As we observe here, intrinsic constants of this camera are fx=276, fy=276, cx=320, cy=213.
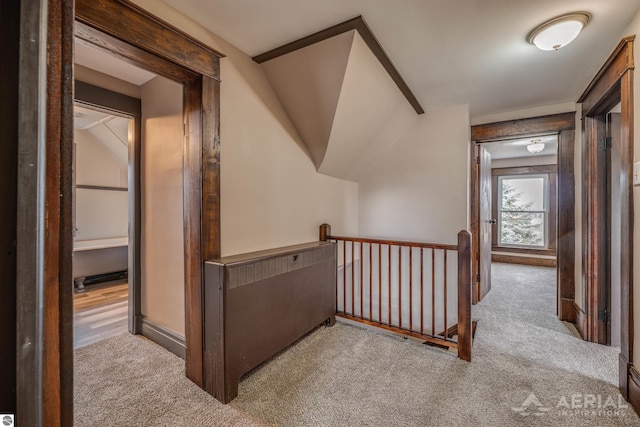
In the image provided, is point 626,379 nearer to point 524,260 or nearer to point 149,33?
point 149,33

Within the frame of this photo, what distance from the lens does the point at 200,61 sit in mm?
1718

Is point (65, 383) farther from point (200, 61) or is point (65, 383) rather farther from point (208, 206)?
point (200, 61)

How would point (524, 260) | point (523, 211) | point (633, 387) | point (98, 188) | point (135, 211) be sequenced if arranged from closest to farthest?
point (633, 387)
point (135, 211)
point (98, 188)
point (524, 260)
point (523, 211)

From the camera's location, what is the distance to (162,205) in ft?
7.59

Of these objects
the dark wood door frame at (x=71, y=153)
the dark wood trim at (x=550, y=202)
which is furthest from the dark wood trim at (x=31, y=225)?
the dark wood trim at (x=550, y=202)

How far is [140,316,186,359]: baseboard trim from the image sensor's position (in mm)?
2146

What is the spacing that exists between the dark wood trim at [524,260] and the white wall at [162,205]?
6371 millimetres

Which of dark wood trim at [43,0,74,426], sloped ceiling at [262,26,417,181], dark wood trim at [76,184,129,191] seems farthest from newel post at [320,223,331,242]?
dark wood trim at [76,184,129,191]

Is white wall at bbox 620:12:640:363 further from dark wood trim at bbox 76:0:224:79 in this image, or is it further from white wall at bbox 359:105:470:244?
dark wood trim at bbox 76:0:224:79

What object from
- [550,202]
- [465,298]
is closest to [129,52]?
[465,298]

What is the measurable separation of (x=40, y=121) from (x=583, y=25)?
262 centimetres

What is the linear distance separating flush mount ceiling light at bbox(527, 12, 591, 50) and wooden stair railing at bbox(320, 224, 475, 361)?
4.38ft

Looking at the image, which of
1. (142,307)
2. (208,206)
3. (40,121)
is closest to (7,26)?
(40,121)

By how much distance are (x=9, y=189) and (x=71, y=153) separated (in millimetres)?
117
